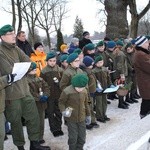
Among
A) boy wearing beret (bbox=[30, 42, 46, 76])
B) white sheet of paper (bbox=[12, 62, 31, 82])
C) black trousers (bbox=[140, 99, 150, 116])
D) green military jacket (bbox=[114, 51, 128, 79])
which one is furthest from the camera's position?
green military jacket (bbox=[114, 51, 128, 79])

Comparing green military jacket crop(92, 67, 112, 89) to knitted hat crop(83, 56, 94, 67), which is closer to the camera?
knitted hat crop(83, 56, 94, 67)

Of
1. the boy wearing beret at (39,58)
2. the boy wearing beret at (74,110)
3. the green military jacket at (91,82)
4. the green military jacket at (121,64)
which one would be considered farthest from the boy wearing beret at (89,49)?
the boy wearing beret at (74,110)

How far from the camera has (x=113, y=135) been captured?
570 centimetres

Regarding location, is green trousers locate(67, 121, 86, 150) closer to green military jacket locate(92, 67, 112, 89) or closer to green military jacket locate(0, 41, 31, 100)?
green military jacket locate(0, 41, 31, 100)

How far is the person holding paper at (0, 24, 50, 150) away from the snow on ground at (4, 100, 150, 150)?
0.61 metres

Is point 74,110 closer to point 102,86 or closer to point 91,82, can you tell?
point 91,82

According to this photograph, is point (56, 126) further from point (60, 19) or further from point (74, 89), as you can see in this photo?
point (60, 19)

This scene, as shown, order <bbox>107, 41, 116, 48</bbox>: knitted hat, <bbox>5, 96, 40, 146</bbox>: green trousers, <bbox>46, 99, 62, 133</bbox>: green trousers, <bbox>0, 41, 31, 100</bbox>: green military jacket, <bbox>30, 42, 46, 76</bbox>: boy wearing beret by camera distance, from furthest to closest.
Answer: <bbox>107, 41, 116, 48</bbox>: knitted hat
<bbox>30, 42, 46, 76</bbox>: boy wearing beret
<bbox>46, 99, 62, 133</bbox>: green trousers
<bbox>5, 96, 40, 146</bbox>: green trousers
<bbox>0, 41, 31, 100</bbox>: green military jacket

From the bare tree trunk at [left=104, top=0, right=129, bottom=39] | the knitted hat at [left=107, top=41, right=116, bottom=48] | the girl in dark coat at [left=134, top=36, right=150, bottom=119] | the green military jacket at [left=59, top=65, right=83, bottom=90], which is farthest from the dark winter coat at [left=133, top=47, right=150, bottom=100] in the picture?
the bare tree trunk at [left=104, top=0, right=129, bottom=39]

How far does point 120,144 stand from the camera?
207 inches

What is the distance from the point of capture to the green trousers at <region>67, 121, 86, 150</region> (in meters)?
4.77

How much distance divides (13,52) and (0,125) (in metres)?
1.08

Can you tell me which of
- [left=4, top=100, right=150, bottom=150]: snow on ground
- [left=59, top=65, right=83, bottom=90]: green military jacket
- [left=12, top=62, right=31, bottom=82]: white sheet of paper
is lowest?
[left=4, top=100, right=150, bottom=150]: snow on ground

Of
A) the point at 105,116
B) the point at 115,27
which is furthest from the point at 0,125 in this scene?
the point at 115,27
